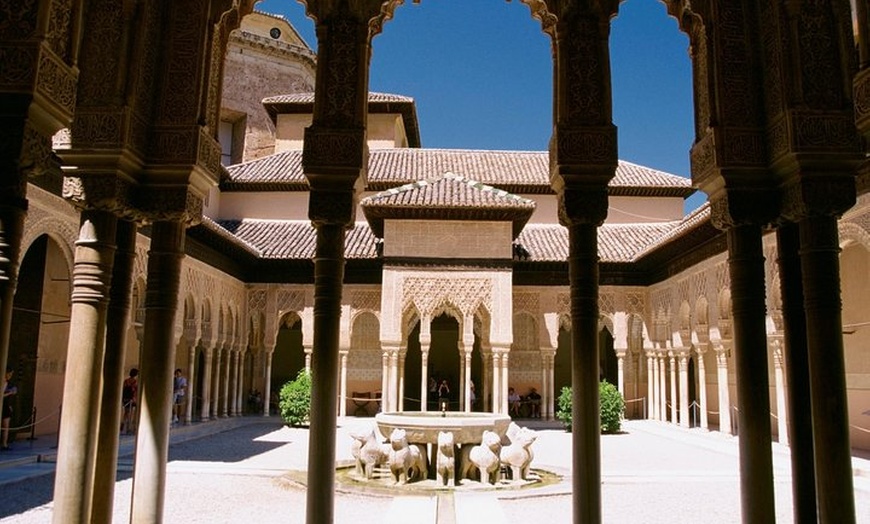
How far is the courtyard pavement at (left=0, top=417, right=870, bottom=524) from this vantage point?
795 centimetres

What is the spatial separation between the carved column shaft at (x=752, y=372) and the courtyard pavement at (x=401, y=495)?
371 centimetres

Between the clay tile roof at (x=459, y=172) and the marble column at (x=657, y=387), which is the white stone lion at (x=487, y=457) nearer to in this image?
the marble column at (x=657, y=387)

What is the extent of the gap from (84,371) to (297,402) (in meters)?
15.3

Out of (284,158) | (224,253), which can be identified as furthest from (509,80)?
(284,158)

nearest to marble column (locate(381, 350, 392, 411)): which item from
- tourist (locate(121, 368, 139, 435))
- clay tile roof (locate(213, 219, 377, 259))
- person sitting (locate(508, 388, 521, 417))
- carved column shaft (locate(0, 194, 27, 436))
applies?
clay tile roof (locate(213, 219, 377, 259))

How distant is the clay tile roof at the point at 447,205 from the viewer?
19.4 meters

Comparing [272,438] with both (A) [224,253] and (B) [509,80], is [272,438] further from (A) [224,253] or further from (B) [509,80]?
(B) [509,80]

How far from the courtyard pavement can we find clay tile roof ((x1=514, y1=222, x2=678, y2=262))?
8.28 meters

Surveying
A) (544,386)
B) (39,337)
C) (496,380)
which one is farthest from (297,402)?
(544,386)

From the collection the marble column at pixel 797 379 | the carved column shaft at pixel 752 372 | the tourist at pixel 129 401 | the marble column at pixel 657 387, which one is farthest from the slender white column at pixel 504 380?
the carved column shaft at pixel 752 372

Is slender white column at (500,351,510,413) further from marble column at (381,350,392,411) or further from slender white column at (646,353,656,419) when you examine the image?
slender white column at (646,353,656,419)

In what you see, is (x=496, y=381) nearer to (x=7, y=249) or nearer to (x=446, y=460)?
(x=446, y=460)

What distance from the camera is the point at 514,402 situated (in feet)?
76.1

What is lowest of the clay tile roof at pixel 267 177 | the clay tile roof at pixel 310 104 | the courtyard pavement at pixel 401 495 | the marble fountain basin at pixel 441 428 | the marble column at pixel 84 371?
the courtyard pavement at pixel 401 495
